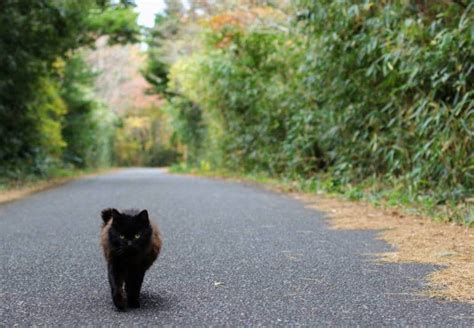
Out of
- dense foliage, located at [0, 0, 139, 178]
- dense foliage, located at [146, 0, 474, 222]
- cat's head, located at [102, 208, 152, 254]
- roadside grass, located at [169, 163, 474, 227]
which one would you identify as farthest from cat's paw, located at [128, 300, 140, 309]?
dense foliage, located at [0, 0, 139, 178]

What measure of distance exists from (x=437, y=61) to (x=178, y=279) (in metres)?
5.17

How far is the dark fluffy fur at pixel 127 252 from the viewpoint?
3041 millimetres

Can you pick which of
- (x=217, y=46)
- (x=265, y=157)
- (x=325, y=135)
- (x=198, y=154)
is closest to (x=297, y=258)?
(x=325, y=135)

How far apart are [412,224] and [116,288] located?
166 inches

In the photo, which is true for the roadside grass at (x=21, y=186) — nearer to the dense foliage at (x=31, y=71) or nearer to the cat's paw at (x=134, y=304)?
the dense foliage at (x=31, y=71)

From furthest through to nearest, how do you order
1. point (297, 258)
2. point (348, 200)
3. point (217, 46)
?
point (217, 46) → point (348, 200) → point (297, 258)

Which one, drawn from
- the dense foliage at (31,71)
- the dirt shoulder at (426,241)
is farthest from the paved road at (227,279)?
the dense foliage at (31,71)

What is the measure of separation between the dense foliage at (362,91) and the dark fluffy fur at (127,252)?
5.04 metres

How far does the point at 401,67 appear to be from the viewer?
26.3 feet

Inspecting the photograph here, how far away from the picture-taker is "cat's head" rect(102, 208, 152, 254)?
3.03 m

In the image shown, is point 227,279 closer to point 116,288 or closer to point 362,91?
point 116,288

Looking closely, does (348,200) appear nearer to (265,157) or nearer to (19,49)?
(265,157)

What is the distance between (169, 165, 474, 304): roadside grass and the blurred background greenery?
95mm

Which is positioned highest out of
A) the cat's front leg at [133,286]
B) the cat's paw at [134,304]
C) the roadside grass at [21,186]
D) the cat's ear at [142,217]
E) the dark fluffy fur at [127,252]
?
the cat's ear at [142,217]
